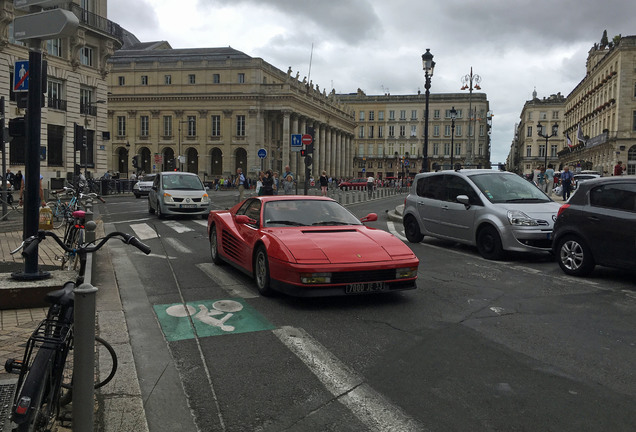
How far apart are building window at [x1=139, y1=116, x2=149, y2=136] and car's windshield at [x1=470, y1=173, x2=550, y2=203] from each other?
7777 cm

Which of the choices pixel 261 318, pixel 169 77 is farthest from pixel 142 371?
pixel 169 77

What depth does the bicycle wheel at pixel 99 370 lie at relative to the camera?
3756 millimetres

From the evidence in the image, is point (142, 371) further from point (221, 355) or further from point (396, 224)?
point (396, 224)

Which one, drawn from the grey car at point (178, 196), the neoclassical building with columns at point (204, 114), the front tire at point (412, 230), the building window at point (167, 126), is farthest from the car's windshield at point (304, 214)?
the building window at point (167, 126)

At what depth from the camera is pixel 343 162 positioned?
4469 inches

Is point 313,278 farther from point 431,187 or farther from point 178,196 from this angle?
point 178,196

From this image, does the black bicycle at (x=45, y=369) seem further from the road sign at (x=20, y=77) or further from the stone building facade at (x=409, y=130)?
the stone building facade at (x=409, y=130)

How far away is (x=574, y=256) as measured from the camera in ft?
29.9

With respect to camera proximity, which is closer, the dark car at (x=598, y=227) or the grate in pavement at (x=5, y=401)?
the grate in pavement at (x=5, y=401)

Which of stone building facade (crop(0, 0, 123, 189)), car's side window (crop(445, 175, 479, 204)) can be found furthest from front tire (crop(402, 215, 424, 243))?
stone building facade (crop(0, 0, 123, 189))

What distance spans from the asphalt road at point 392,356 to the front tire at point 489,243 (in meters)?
1.97

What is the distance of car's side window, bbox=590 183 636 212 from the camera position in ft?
27.5

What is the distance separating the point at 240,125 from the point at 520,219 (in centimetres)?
7347

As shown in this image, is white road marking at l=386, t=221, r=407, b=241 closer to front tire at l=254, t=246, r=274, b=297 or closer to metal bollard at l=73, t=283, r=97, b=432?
front tire at l=254, t=246, r=274, b=297
